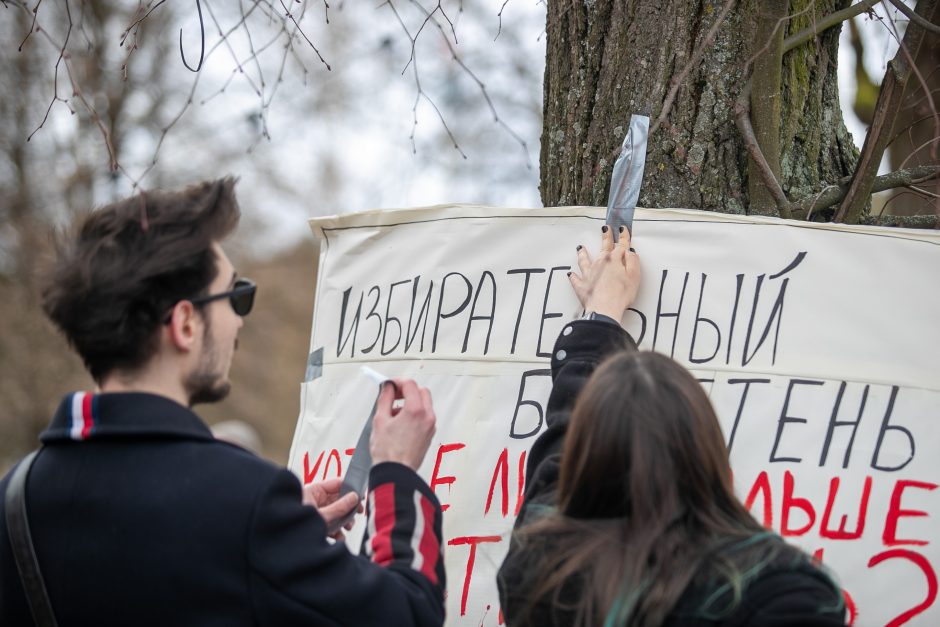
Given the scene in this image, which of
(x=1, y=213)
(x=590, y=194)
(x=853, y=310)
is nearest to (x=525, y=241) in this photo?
(x=590, y=194)

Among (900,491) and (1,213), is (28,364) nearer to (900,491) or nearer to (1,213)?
(1,213)

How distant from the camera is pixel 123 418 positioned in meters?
1.44

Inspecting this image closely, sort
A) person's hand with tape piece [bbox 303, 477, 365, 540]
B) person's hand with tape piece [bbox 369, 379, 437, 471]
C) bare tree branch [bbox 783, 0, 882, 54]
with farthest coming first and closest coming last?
1. bare tree branch [bbox 783, 0, 882, 54]
2. person's hand with tape piece [bbox 303, 477, 365, 540]
3. person's hand with tape piece [bbox 369, 379, 437, 471]

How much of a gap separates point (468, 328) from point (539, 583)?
100 cm

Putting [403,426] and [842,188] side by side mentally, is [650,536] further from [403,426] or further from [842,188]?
[842,188]

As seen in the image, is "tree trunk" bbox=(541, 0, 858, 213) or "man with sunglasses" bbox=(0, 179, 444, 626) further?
"tree trunk" bbox=(541, 0, 858, 213)

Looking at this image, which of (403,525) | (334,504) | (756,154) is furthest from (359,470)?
(756,154)

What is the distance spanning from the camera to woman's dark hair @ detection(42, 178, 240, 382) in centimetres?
146

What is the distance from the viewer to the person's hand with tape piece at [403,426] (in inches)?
65.3

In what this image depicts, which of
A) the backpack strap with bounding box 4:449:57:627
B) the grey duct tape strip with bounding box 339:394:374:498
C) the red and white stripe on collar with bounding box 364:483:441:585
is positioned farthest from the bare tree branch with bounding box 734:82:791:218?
the backpack strap with bounding box 4:449:57:627

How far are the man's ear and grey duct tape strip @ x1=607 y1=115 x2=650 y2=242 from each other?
1.05 metres

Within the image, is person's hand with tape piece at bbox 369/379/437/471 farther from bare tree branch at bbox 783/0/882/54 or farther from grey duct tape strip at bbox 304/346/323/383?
bare tree branch at bbox 783/0/882/54

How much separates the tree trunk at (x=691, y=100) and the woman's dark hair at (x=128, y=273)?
1160 millimetres

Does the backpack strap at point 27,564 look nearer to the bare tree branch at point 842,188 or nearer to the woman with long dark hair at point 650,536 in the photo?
the woman with long dark hair at point 650,536
